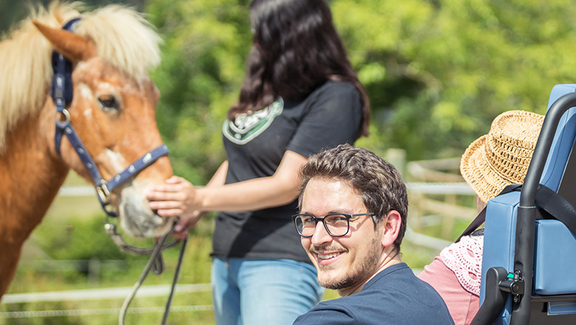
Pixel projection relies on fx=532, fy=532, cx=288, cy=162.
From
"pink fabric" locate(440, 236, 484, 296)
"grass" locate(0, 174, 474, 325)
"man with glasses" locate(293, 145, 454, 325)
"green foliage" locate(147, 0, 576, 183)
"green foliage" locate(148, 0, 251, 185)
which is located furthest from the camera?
"green foliage" locate(148, 0, 251, 185)

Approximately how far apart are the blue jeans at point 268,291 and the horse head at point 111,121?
1.20ft

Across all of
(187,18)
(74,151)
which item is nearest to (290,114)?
(74,151)

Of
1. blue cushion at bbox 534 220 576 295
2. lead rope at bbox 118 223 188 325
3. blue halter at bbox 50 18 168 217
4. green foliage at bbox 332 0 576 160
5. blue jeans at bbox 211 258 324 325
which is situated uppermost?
blue cushion at bbox 534 220 576 295

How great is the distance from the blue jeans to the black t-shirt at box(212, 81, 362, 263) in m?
0.04

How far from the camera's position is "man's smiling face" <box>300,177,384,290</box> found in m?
1.19

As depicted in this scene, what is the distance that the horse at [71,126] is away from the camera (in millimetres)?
2074

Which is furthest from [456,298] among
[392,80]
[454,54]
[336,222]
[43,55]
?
[392,80]

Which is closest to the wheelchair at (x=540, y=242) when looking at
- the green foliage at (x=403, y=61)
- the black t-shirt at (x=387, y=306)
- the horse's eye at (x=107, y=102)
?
the black t-shirt at (x=387, y=306)

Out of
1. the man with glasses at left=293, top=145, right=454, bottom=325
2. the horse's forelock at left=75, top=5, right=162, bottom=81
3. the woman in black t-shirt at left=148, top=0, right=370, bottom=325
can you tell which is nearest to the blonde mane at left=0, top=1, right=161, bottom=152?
the horse's forelock at left=75, top=5, right=162, bottom=81

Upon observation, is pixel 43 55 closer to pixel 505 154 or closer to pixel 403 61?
pixel 505 154

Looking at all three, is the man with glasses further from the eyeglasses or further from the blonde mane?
the blonde mane

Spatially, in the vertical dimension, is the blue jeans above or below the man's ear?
below

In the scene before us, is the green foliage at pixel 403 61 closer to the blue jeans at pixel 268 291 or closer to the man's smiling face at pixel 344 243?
the blue jeans at pixel 268 291

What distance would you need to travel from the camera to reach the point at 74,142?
2.08 metres
